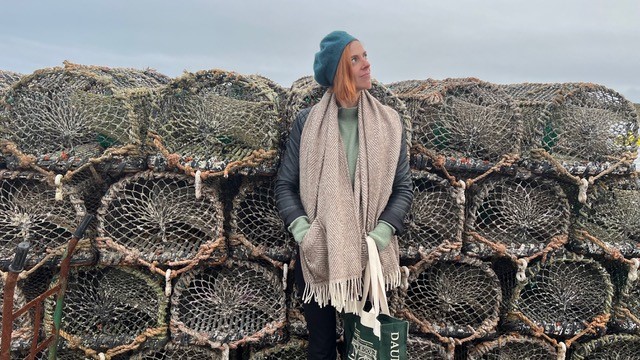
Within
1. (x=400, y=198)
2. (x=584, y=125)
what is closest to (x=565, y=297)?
(x=584, y=125)

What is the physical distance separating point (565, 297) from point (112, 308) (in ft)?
7.26

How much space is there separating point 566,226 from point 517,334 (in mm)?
590

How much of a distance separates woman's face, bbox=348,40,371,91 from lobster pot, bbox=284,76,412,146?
406 millimetres

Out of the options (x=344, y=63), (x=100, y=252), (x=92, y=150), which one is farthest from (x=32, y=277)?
(x=344, y=63)

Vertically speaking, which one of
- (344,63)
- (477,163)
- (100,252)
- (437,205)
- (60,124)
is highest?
(344,63)

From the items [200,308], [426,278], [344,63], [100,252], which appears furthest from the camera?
[426,278]

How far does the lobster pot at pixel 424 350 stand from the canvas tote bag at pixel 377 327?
0.59 meters

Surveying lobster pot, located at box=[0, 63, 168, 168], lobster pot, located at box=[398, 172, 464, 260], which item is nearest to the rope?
lobster pot, located at box=[398, 172, 464, 260]

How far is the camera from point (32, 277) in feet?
6.20

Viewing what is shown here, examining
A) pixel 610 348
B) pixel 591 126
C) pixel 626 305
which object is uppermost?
pixel 591 126

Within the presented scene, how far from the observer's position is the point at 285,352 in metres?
1.92

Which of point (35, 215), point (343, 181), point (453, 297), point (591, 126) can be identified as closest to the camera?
point (343, 181)

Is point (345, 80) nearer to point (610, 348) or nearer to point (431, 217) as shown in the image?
point (431, 217)

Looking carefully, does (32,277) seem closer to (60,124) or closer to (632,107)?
(60,124)
